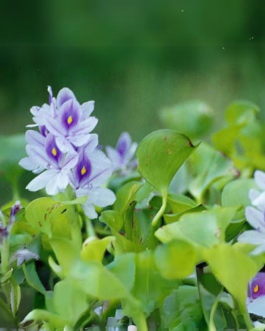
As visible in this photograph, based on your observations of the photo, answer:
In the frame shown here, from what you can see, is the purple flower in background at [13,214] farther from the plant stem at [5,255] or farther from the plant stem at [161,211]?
the plant stem at [161,211]

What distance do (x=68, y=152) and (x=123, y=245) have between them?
0.31 feet

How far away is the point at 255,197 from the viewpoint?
0.59 metres

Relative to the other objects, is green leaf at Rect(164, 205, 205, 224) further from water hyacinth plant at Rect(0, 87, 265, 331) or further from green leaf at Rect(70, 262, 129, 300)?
green leaf at Rect(70, 262, 129, 300)

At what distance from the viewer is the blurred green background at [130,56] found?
1.21 m

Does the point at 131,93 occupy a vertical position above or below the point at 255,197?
above

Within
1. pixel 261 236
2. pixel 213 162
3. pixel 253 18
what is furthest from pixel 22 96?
pixel 253 18

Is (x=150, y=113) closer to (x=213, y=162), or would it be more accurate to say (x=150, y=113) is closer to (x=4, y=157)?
(x=213, y=162)

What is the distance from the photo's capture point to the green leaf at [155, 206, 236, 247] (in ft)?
1.71

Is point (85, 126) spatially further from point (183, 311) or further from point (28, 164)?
point (183, 311)

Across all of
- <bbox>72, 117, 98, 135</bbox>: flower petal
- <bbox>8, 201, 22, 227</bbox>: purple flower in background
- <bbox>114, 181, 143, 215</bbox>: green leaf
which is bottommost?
<bbox>114, 181, 143, 215</bbox>: green leaf

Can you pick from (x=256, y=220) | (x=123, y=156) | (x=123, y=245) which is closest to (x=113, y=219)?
(x=123, y=245)

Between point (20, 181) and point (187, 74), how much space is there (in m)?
0.97

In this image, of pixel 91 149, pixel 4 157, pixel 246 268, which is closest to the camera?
pixel 246 268

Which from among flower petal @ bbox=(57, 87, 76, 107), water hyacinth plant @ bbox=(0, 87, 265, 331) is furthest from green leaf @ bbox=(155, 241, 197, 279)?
flower petal @ bbox=(57, 87, 76, 107)
